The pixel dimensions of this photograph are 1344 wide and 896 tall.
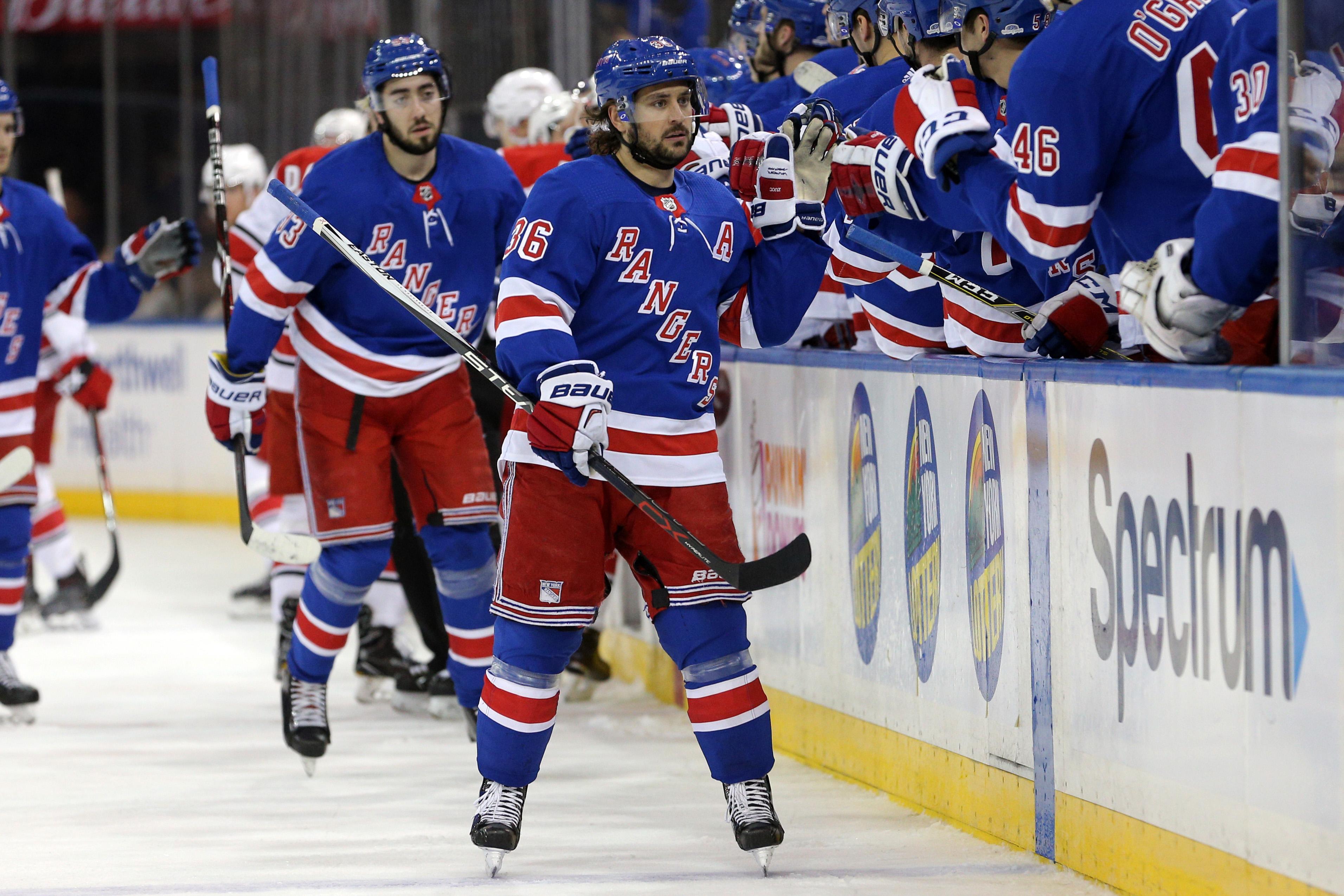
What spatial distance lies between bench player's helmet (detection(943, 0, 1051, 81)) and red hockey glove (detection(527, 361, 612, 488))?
2.88 feet

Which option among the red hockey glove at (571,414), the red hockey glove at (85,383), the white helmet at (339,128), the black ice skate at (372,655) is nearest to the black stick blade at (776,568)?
the red hockey glove at (571,414)

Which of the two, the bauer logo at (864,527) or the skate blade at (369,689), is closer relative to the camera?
the bauer logo at (864,527)

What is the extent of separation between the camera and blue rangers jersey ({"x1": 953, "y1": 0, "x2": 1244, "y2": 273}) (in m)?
2.79

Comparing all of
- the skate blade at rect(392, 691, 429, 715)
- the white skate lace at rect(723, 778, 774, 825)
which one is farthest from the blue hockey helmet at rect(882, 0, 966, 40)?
the skate blade at rect(392, 691, 429, 715)

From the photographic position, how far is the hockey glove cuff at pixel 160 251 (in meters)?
4.81

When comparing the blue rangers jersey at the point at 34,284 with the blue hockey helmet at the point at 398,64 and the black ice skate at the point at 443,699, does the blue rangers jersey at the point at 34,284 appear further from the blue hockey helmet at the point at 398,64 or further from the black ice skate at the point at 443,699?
the black ice skate at the point at 443,699

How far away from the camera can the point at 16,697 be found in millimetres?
4793

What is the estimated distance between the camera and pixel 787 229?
3.27 metres

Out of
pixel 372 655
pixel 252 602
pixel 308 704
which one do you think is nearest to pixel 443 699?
pixel 372 655

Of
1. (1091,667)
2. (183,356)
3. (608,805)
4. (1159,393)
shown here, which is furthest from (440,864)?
(183,356)

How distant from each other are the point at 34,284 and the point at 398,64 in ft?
4.38

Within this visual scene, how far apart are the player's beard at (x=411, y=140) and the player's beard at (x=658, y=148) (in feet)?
3.36

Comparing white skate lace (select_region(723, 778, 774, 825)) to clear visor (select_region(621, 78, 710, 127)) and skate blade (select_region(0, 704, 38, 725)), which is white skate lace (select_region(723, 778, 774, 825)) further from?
skate blade (select_region(0, 704, 38, 725))

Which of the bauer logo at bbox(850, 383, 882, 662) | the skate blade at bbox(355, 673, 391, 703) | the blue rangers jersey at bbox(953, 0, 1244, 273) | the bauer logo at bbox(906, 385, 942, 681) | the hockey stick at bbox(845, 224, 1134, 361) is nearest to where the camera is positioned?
the blue rangers jersey at bbox(953, 0, 1244, 273)
